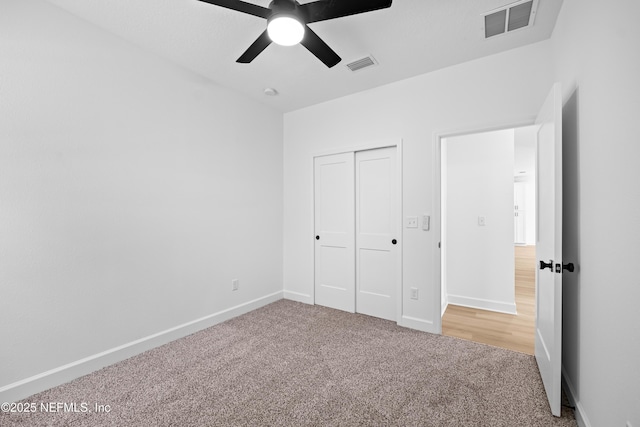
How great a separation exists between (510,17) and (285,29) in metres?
1.70

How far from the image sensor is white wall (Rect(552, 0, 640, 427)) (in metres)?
1.14

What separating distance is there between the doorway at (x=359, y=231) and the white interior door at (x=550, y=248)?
1.28m

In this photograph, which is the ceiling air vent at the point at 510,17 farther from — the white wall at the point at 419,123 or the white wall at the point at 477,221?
the white wall at the point at 477,221

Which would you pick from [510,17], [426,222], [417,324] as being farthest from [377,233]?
[510,17]

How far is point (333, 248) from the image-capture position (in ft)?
12.3

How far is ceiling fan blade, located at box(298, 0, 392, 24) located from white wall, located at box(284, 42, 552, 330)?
1628 mm

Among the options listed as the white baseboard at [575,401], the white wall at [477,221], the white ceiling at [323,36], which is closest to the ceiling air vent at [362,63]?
the white ceiling at [323,36]

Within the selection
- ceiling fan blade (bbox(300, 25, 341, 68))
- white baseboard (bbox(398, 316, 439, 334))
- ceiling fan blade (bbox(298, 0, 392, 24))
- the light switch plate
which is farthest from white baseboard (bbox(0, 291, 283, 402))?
ceiling fan blade (bbox(298, 0, 392, 24))

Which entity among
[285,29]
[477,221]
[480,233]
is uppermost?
[285,29]

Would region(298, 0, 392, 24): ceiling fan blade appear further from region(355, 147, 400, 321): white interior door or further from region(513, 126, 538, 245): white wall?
region(513, 126, 538, 245): white wall

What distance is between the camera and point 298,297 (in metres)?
3.96

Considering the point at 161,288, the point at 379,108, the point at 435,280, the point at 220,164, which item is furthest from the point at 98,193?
the point at 435,280

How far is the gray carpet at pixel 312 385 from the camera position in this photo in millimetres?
1705

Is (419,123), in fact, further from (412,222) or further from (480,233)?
(480,233)
